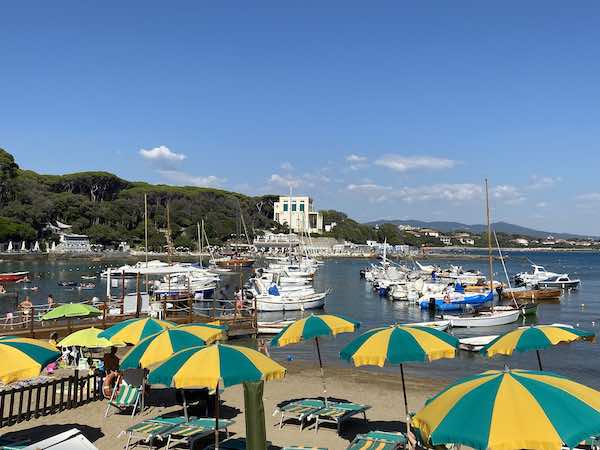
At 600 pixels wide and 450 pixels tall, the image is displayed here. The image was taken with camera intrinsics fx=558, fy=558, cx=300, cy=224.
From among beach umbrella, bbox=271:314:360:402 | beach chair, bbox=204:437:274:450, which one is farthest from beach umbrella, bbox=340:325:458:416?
beach chair, bbox=204:437:274:450

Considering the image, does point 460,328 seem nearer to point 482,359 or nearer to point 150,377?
point 482,359

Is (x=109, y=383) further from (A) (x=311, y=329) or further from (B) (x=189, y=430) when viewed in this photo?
(A) (x=311, y=329)

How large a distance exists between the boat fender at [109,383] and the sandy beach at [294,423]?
275mm

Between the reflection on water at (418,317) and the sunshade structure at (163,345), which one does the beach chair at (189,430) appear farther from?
the reflection on water at (418,317)

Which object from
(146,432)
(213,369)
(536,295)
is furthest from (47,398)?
(536,295)

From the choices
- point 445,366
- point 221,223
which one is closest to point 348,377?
point 445,366

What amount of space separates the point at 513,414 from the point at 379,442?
5.33m

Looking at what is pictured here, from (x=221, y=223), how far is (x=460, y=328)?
411 ft

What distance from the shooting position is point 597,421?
5117mm

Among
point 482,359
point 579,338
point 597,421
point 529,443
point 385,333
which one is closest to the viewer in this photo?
point 529,443

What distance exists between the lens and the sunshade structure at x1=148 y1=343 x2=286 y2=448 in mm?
7812

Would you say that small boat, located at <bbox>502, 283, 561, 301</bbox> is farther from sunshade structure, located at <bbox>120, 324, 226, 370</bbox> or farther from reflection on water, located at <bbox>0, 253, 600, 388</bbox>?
sunshade structure, located at <bbox>120, 324, 226, 370</bbox>

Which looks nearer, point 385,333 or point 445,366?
point 385,333

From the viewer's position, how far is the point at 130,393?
Result: 42.2ft
